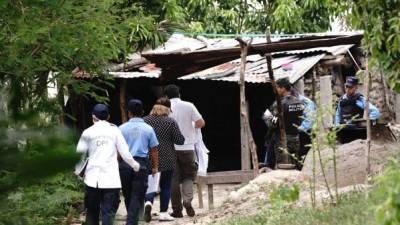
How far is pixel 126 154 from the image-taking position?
8.75 meters

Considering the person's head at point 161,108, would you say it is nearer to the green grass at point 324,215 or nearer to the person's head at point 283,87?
the green grass at point 324,215

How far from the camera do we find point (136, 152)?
30.8ft

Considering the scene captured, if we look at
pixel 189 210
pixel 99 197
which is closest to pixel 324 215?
pixel 99 197

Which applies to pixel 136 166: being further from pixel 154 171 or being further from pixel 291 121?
pixel 291 121

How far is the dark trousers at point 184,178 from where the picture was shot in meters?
10.6

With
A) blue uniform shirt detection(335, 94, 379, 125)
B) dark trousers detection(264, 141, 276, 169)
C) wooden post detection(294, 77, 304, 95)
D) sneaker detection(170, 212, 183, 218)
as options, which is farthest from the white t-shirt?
wooden post detection(294, 77, 304, 95)

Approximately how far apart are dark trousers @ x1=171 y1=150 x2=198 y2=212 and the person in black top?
346mm

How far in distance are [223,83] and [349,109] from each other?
15.7ft

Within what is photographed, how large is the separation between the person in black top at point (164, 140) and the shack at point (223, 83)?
323 cm

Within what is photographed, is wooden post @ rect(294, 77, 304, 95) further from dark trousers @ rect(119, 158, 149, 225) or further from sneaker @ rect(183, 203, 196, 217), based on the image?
dark trousers @ rect(119, 158, 149, 225)

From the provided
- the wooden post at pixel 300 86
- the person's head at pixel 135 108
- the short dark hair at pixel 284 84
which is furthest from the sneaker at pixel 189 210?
the wooden post at pixel 300 86

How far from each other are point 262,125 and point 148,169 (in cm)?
757

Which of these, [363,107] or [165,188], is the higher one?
[363,107]

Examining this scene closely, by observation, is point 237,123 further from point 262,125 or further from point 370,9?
point 370,9
